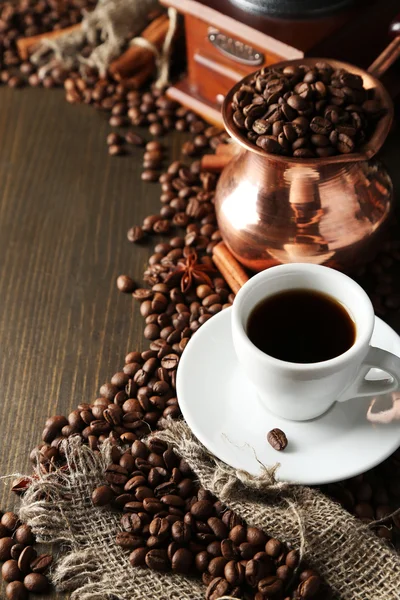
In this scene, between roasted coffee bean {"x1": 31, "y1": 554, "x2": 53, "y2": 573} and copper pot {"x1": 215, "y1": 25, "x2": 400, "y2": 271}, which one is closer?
roasted coffee bean {"x1": 31, "y1": 554, "x2": 53, "y2": 573}

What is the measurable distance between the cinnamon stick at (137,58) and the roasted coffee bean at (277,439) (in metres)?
1.09

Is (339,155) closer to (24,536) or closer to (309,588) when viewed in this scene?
(309,588)

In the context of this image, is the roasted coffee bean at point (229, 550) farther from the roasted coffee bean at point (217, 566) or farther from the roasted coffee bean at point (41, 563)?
the roasted coffee bean at point (41, 563)

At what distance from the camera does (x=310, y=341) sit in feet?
3.66

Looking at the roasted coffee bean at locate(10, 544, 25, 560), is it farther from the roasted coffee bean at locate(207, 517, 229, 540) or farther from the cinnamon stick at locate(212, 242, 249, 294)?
the cinnamon stick at locate(212, 242, 249, 294)

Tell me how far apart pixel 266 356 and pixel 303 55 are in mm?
710

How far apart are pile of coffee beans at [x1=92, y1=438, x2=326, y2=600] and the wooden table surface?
6.2 inches

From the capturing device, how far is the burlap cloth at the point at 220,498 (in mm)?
1043

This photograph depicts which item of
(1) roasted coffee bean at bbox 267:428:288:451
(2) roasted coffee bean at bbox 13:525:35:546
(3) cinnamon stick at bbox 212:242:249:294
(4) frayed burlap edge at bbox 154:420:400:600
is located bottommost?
(2) roasted coffee bean at bbox 13:525:35:546

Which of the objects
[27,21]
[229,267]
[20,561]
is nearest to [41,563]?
[20,561]

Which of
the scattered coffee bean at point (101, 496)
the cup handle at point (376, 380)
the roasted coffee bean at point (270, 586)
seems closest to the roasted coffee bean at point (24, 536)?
the scattered coffee bean at point (101, 496)

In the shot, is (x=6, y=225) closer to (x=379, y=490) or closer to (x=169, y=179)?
(x=169, y=179)

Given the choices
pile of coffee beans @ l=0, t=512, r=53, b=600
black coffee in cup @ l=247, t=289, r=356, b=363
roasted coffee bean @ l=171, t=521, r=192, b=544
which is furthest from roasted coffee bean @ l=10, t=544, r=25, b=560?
black coffee in cup @ l=247, t=289, r=356, b=363

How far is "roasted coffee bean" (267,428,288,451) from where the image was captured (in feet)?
3.63
